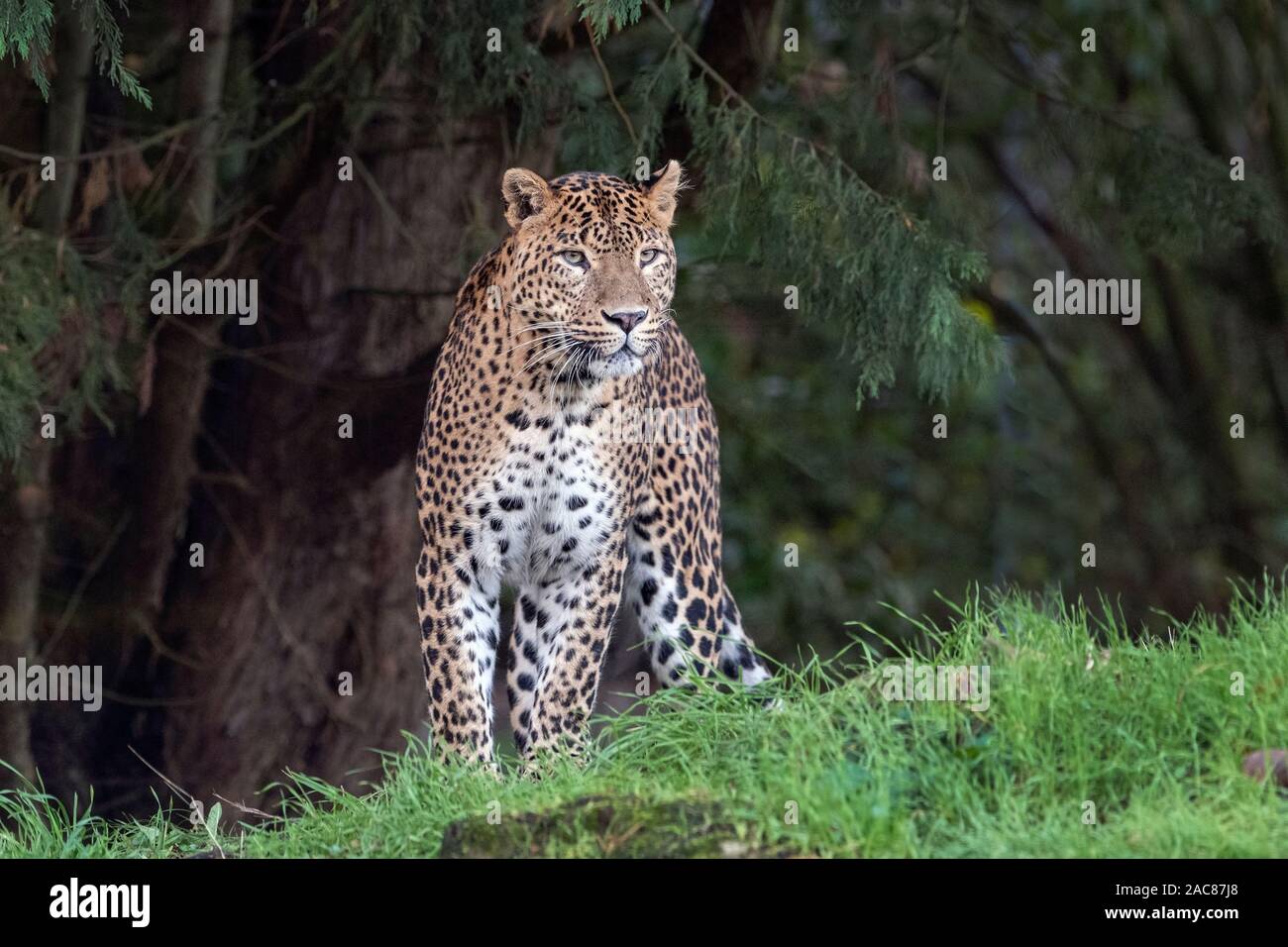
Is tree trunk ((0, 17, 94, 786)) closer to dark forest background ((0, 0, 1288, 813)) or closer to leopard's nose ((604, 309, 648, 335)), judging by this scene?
dark forest background ((0, 0, 1288, 813))

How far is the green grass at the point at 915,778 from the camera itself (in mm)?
5117

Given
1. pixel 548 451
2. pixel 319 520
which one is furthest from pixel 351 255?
pixel 548 451

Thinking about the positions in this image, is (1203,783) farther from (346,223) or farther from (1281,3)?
(1281,3)

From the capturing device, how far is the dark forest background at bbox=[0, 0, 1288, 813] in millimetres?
7637

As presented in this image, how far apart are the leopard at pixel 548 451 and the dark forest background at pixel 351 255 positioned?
2.61ft

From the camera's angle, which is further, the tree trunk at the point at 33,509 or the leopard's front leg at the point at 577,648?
the tree trunk at the point at 33,509

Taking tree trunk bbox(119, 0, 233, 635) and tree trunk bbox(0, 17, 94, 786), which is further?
tree trunk bbox(119, 0, 233, 635)

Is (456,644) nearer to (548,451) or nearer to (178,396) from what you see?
(548,451)

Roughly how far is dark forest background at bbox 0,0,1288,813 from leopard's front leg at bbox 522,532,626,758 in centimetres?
108

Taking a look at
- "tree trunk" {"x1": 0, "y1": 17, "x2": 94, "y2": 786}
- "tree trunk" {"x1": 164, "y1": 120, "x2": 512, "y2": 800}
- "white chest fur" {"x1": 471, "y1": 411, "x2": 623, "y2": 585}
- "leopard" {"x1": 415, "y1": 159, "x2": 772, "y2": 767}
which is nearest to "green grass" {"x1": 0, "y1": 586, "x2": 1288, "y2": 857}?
"leopard" {"x1": 415, "y1": 159, "x2": 772, "y2": 767}

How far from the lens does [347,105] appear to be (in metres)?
8.66

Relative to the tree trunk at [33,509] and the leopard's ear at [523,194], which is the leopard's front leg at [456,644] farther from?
the tree trunk at [33,509]

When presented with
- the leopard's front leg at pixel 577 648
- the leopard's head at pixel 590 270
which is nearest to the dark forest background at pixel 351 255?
the leopard's head at pixel 590 270

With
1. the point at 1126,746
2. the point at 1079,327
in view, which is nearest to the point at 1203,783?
the point at 1126,746
